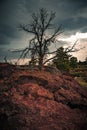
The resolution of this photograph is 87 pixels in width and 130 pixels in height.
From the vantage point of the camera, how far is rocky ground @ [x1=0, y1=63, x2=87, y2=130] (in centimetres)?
776

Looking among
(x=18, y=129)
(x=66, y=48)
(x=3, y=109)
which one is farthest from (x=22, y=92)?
(x=66, y=48)

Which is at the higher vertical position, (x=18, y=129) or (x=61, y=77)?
(x=61, y=77)

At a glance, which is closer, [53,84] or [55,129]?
[55,129]

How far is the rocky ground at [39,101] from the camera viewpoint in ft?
25.5

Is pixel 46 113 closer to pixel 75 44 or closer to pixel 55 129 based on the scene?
pixel 55 129

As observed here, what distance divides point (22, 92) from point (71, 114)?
6.45 feet

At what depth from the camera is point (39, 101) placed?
8500 mm

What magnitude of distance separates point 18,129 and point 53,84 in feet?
9.18

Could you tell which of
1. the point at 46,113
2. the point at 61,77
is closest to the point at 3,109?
the point at 46,113

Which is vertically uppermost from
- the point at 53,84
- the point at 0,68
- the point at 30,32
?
the point at 30,32

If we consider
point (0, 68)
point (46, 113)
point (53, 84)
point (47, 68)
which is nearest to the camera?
point (46, 113)

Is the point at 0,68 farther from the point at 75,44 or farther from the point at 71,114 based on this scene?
the point at 75,44

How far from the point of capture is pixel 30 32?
2553cm

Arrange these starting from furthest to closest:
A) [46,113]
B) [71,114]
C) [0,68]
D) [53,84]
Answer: [0,68] → [53,84] → [71,114] → [46,113]
